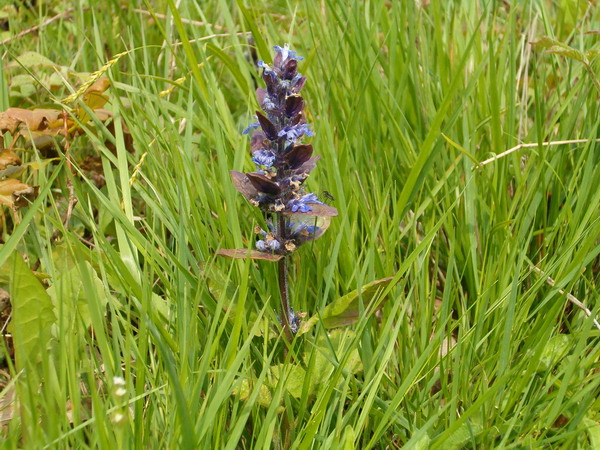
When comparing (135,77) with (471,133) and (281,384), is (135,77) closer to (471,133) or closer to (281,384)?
(471,133)

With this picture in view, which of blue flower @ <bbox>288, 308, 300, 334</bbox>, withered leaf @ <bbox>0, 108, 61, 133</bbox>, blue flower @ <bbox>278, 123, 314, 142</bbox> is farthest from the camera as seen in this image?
withered leaf @ <bbox>0, 108, 61, 133</bbox>

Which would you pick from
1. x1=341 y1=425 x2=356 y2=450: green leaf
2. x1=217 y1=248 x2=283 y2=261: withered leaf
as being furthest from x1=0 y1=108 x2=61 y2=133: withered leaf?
x1=341 y1=425 x2=356 y2=450: green leaf

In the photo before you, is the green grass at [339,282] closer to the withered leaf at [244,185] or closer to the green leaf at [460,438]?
the green leaf at [460,438]

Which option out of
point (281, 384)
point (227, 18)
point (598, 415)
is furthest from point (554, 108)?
point (281, 384)

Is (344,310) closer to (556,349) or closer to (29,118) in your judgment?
(556,349)

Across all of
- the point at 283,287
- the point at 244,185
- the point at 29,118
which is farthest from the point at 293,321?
the point at 29,118

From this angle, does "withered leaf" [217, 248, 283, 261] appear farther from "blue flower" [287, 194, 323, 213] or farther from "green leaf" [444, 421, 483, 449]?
"green leaf" [444, 421, 483, 449]

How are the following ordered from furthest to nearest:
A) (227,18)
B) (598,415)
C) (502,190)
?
(227,18)
(502,190)
(598,415)
